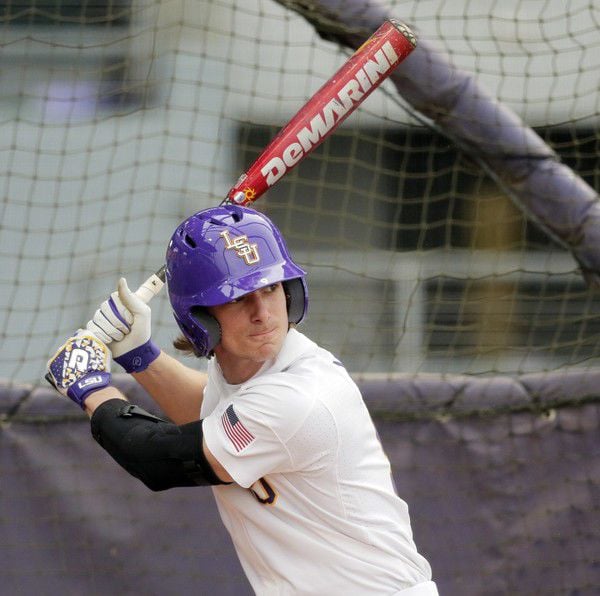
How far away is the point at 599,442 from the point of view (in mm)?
4387

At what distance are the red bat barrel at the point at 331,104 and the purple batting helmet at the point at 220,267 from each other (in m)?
0.63

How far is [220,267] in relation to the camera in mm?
2516

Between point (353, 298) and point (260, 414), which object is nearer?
point (260, 414)

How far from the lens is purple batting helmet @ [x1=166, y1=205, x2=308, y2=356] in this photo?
2508 mm

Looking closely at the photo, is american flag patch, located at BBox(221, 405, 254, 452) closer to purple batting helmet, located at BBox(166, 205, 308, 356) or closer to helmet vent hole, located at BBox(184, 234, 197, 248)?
purple batting helmet, located at BBox(166, 205, 308, 356)

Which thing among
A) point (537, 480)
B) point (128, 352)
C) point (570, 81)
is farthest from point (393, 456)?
point (570, 81)

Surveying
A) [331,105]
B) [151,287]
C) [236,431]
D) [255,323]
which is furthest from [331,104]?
[236,431]

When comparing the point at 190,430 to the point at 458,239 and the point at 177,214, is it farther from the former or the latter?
the point at 458,239

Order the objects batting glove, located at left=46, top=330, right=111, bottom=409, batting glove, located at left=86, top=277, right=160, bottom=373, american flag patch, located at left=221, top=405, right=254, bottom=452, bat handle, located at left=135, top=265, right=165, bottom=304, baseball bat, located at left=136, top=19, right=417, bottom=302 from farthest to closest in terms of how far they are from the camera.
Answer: baseball bat, located at left=136, top=19, right=417, bottom=302 < bat handle, located at left=135, top=265, right=165, bottom=304 < batting glove, located at left=86, top=277, right=160, bottom=373 < batting glove, located at left=46, top=330, right=111, bottom=409 < american flag patch, located at left=221, top=405, right=254, bottom=452

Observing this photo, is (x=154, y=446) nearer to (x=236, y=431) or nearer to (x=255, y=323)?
(x=236, y=431)

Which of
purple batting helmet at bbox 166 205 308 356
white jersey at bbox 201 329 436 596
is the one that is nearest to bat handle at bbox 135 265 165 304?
purple batting helmet at bbox 166 205 308 356

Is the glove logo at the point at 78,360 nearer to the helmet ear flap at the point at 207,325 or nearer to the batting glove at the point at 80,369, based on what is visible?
the batting glove at the point at 80,369

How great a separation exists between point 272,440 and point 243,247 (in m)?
0.41

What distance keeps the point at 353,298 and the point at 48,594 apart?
2.37 metres
